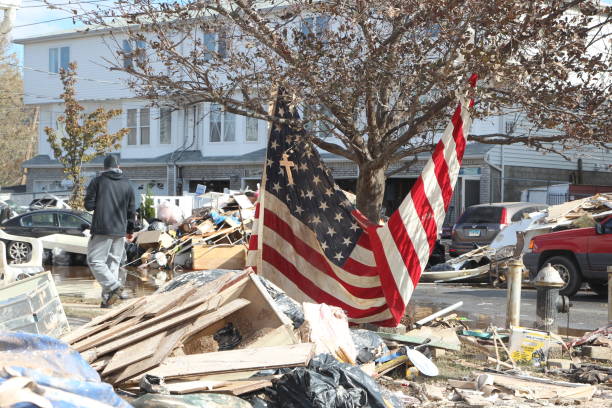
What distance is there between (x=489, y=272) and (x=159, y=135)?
23.9m

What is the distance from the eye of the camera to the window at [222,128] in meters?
36.2

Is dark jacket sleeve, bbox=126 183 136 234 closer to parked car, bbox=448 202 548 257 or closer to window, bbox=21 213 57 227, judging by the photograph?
parked car, bbox=448 202 548 257

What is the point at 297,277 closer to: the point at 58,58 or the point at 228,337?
the point at 228,337

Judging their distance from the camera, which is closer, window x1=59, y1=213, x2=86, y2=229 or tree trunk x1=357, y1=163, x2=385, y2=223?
tree trunk x1=357, y1=163, x2=385, y2=223

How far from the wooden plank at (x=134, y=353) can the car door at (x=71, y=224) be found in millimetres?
17531

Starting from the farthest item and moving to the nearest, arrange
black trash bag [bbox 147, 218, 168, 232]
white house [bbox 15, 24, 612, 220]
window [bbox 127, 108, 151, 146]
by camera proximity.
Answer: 1. window [bbox 127, 108, 151, 146]
2. white house [bbox 15, 24, 612, 220]
3. black trash bag [bbox 147, 218, 168, 232]

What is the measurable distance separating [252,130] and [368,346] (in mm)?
28768

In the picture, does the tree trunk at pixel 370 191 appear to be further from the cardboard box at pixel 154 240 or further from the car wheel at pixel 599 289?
the cardboard box at pixel 154 240

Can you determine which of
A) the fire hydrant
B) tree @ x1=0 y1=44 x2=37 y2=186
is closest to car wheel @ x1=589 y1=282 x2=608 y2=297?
the fire hydrant

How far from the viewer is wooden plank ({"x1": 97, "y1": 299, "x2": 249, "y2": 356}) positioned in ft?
20.7

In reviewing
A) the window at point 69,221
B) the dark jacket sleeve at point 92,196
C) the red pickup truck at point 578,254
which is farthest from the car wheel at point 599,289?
the window at point 69,221

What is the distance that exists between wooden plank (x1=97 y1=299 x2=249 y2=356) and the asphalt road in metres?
5.66

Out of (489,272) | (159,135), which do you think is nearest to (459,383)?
(489,272)

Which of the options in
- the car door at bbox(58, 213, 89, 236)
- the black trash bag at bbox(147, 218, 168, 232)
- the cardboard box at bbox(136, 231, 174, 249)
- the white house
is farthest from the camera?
the white house
